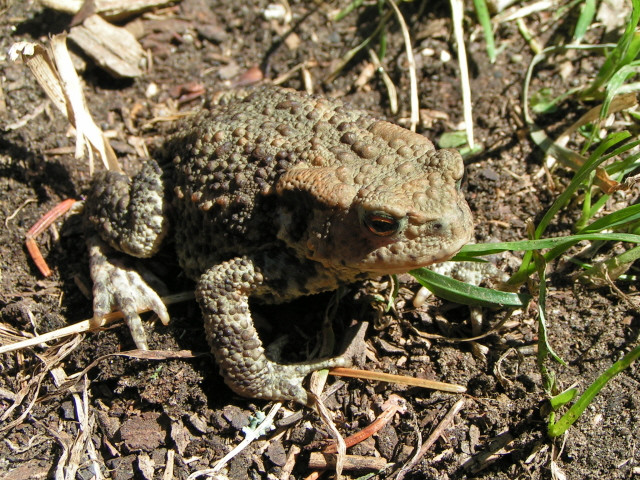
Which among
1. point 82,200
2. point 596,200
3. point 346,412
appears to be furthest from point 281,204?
point 596,200

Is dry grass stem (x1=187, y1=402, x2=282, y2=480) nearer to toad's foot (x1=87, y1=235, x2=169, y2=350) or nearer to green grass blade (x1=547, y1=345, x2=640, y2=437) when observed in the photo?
toad's foot (x1=87, y1=235, x2=169, y2=350)

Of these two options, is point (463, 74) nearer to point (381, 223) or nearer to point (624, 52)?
point (624, 52)

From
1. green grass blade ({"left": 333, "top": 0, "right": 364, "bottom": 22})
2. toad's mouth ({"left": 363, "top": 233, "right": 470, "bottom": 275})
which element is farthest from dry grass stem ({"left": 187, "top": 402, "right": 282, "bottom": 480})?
green grass blade ({"left": 333, "top": 0, "right": 364, "bottom": 22})

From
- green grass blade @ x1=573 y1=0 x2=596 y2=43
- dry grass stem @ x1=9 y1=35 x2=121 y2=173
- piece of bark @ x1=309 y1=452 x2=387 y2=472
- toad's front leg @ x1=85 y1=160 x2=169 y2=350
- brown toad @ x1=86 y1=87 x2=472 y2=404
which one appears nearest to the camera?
brown toad @ x1=86 y1=87 x2=472 y2=404

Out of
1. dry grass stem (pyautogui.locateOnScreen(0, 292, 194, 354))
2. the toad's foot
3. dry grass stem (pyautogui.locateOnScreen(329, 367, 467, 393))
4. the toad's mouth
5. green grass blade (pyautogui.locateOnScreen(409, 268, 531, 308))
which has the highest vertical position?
the toad's mouth

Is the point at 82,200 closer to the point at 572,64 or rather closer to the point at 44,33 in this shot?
the point at 44,33

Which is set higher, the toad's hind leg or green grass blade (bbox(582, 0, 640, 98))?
green grass blade (bbox(582, 0, 640, 98))

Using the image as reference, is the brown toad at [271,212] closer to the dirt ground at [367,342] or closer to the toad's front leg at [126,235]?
the toad's front leg at [126,235]
